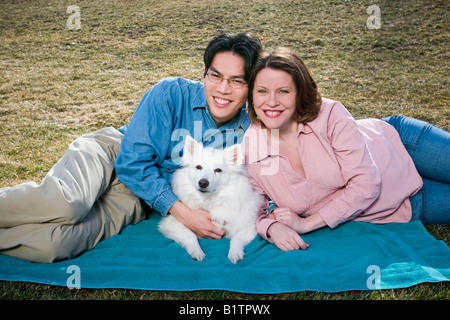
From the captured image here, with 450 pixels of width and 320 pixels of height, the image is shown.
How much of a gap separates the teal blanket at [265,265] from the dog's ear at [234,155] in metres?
0.62

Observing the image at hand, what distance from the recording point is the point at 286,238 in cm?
264

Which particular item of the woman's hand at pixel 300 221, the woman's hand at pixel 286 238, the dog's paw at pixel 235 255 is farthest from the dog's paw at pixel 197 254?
the woman's hand at pixel 300 221

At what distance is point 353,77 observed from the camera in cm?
892

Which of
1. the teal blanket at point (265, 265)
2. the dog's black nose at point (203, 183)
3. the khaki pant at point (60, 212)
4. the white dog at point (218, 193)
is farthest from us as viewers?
the white dog at point (218, 193)

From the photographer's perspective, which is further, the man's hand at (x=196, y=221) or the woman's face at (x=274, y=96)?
the man's hand at (x=196, y=221)

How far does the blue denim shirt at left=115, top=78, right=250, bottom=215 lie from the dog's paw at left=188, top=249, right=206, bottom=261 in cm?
42

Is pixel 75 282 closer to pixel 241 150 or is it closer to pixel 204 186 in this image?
pixel 204 186

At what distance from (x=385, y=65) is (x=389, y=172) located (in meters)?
7.94

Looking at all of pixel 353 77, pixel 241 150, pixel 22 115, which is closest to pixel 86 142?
pixel 241 150

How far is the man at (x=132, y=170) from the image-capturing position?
2.44 m

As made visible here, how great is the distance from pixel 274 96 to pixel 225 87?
42cm

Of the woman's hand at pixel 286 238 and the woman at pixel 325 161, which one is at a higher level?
the woman at pixel 325 161

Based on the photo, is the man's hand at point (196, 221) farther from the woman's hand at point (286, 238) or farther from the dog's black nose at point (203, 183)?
the woman's hand at point (286, 238)
